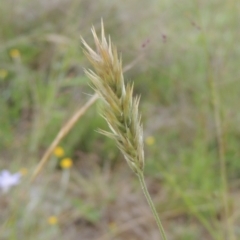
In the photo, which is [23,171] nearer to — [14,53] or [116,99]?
[14,53]

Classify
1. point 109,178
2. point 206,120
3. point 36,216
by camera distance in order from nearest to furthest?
point 36,216 < point 109,178 < point 206,120

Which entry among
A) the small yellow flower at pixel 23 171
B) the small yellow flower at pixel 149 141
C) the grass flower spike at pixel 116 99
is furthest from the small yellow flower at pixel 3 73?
the grass flower spike at pixel 116 99

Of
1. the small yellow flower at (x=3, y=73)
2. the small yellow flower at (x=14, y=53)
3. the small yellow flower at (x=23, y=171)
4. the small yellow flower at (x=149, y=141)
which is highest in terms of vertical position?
the small yellow flower at (x=14, y=53)

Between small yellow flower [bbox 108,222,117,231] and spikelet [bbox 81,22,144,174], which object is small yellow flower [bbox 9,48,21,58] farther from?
spikelet [bbox 81,22,144,174]

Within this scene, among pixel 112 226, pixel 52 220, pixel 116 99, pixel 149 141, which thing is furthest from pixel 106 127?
pixel 116 99

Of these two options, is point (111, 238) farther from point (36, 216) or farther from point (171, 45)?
point (171, 45)

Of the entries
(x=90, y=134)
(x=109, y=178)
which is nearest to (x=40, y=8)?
(x=90, y=134)

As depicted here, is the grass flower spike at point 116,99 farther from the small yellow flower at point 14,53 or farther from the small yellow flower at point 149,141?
the small yellow flower at point 14,53
